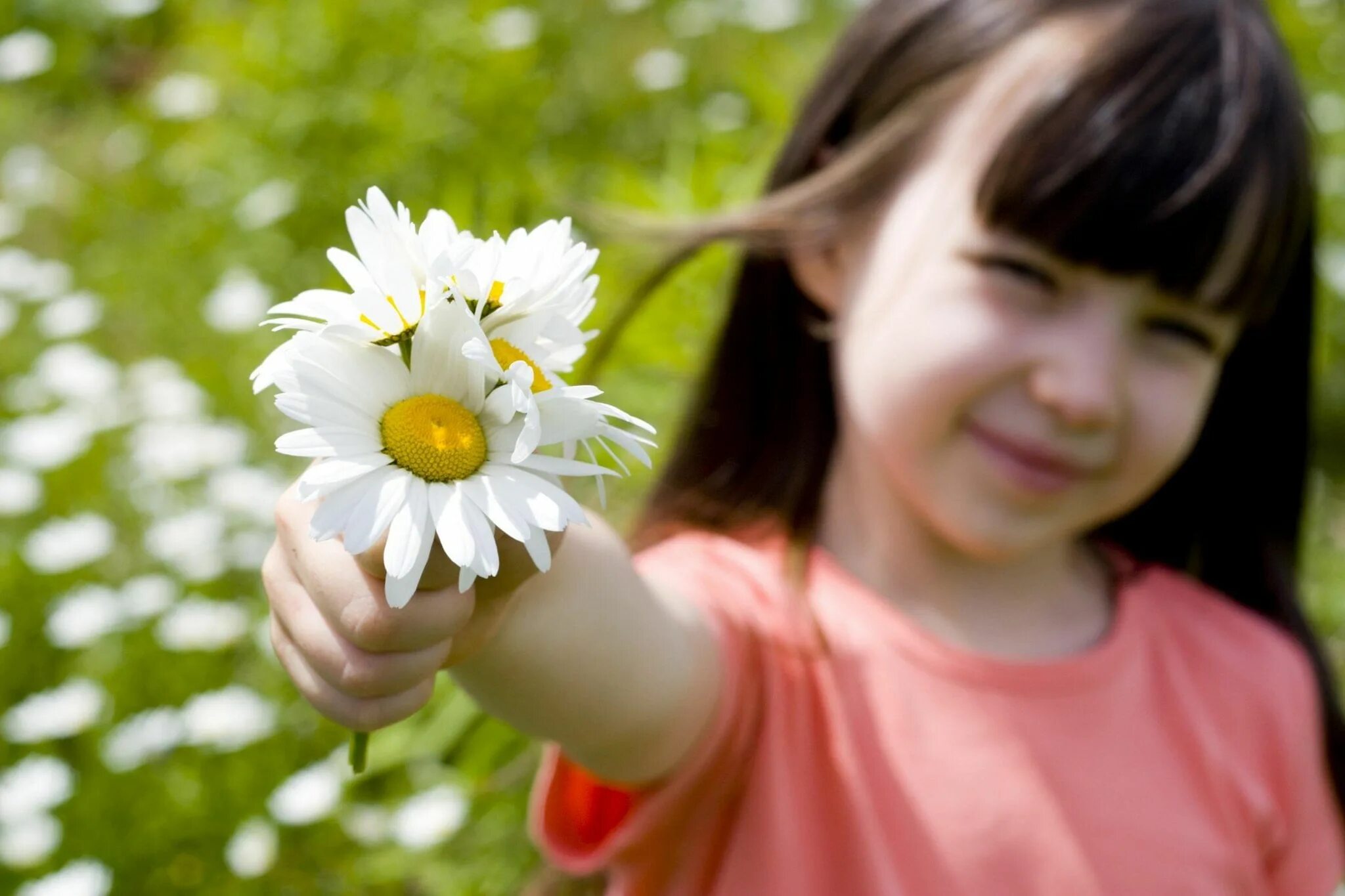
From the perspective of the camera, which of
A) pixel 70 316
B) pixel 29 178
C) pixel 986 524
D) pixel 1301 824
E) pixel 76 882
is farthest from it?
pixel 29 178

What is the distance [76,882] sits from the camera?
1216 millimetres

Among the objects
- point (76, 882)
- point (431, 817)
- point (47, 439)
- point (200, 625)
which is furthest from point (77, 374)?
point (431, 817)

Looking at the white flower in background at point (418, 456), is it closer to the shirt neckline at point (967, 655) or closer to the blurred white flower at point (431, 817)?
the shirt neckline at point (967, 655)

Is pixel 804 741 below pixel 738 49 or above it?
below

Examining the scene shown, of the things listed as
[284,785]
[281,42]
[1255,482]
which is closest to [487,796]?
[284,785]

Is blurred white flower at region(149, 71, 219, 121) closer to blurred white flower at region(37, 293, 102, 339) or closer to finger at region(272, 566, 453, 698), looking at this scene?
blurred white flower at region(37, 293, 102, 339)

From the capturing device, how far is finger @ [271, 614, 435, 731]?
17.9 inches

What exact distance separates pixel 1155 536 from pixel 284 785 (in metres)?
0.86

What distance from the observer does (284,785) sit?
131 centimetres

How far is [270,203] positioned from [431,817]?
98cm

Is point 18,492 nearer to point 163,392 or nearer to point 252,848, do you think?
point 163,392

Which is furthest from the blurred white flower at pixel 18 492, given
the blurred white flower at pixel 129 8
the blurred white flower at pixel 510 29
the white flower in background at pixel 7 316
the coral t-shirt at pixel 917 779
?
the blurred white flower at pixel 129 8

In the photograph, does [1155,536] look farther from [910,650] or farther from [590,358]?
[590,358]

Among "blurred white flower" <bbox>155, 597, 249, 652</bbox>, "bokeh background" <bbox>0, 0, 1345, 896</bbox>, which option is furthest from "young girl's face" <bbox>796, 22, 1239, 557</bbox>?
"blurred white flower" <bbox>155, 597, 249, 652</bbox>
